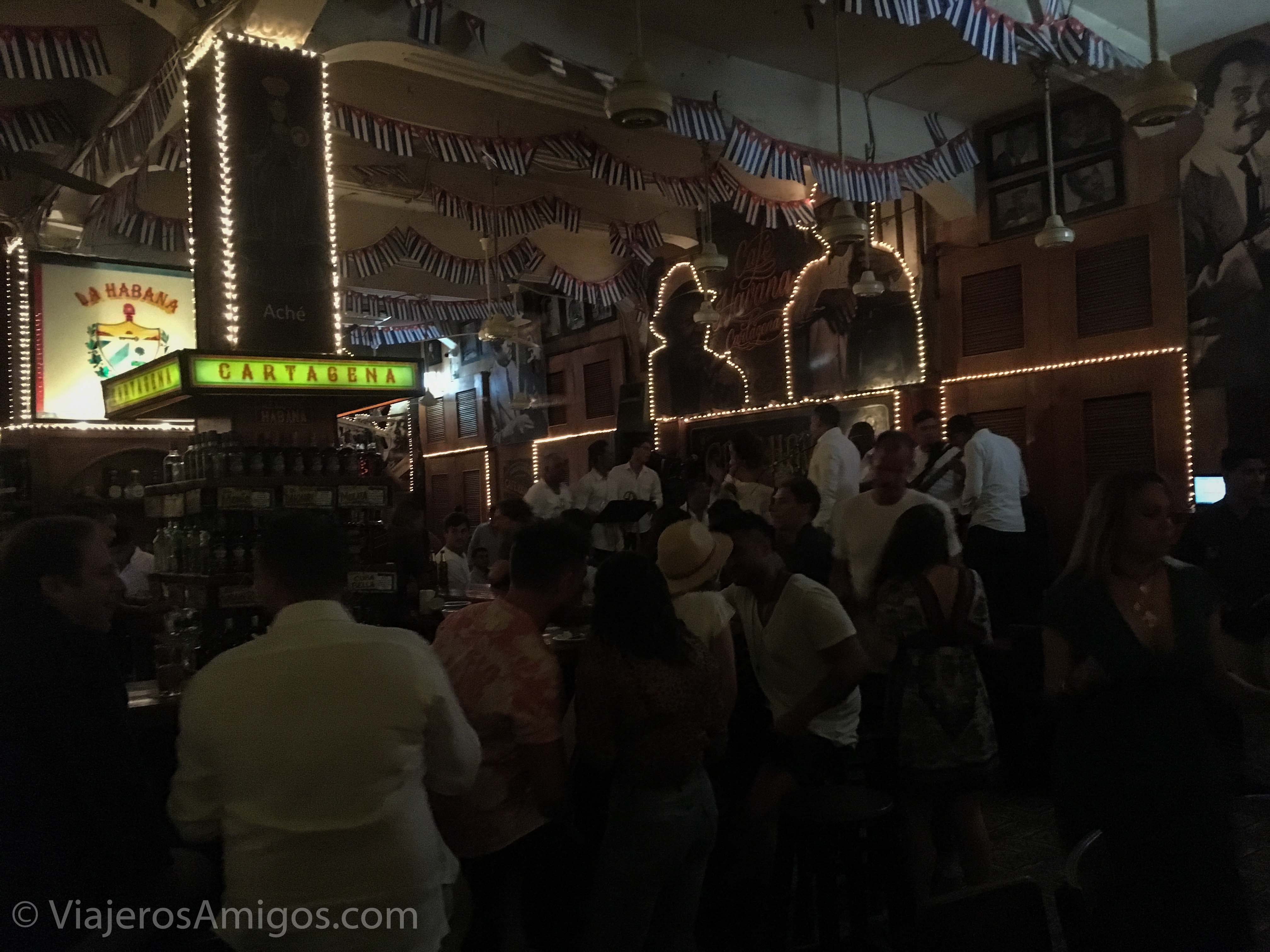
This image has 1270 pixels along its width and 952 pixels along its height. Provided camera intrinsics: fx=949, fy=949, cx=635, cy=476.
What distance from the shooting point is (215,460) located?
4559 millimetres

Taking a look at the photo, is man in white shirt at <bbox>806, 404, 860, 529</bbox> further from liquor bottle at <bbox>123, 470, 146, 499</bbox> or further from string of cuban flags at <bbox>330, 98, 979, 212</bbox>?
liquor bottle at <bbox>123, 470, 146, 499</bbox>

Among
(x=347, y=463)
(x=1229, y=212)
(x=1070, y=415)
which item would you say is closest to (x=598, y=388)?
(x=1070, y=415)

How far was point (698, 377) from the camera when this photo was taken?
11297 mm

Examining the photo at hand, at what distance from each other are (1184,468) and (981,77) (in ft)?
11.6

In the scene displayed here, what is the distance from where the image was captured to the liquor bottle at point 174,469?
4.84 m

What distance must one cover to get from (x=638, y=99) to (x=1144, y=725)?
11.6 feet

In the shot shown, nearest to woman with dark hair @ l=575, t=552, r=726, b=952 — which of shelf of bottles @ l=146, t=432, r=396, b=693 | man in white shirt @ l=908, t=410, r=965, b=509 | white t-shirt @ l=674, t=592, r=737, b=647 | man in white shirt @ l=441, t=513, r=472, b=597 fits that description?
white t-shirt @ l=674, t=592, r=737, b=647

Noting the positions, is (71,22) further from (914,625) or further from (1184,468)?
(1184,468)

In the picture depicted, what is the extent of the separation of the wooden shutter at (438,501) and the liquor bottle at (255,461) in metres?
11.7

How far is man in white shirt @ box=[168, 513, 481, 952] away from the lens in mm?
1767

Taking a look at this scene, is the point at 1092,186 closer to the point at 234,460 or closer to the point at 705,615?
the point at 705,615

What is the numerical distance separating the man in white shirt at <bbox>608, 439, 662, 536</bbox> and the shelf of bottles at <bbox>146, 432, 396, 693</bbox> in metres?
3.87

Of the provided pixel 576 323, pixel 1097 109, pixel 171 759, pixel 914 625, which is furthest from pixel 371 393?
pixel 576 323

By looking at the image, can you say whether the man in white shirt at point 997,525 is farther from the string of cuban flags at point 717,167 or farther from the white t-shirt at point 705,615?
the white t-shirt at point 705,615
